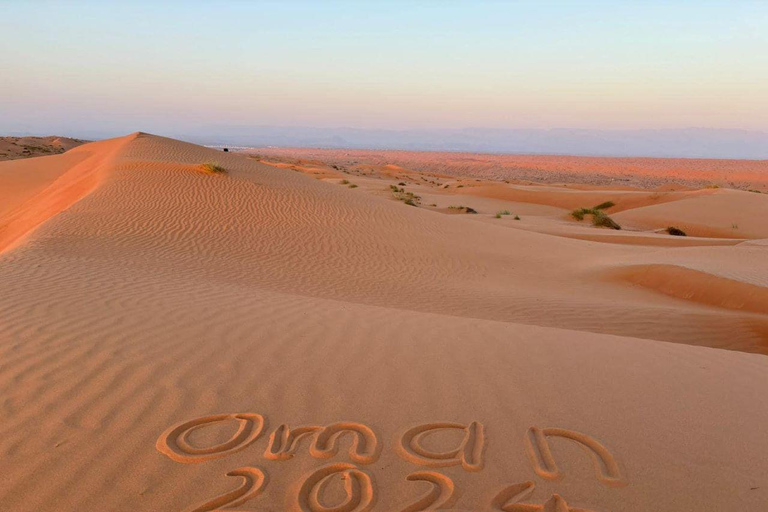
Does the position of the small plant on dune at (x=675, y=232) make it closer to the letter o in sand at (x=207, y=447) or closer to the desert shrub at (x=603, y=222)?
the desert shrub at (x=603, y=222)

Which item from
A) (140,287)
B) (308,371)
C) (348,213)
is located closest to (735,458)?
(308,371)

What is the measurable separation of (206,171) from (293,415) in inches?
579

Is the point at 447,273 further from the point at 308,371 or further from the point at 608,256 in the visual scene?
the point at 308,371

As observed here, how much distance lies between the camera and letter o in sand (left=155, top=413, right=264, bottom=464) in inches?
107

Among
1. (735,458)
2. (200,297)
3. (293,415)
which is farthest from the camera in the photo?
(200,297)

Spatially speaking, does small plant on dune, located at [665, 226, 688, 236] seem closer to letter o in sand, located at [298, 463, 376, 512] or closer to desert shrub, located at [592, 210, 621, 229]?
desert shrub, located at [592, 210, 621, 229]

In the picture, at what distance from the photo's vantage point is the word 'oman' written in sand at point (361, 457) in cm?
244

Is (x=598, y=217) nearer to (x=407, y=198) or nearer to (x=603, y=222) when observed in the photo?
(x=603, y=222)

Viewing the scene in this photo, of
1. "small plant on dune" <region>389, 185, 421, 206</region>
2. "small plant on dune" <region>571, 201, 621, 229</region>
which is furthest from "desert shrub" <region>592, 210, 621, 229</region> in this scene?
"small plant on dune" <region>389, 185, 421, 206</region>

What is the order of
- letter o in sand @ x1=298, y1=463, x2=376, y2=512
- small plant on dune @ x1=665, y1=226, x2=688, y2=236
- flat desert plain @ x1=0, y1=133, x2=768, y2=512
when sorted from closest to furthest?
letter o in sand @ x1=298, y1=463, x2=376, y2=512 → flat desert plain @ x1=0, y1=133, x2=768, y2=512 → small plant on dune @ x1=665, y1=226, x2=688, y2=236

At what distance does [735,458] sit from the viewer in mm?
2879

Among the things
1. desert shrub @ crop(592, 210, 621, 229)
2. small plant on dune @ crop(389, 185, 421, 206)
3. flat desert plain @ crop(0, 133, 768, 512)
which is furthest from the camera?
small plant on dune @ crop(389, 185, 421, 206)

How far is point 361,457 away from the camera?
9.03 feet

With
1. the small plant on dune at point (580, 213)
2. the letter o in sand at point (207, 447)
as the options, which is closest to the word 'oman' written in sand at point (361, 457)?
the letter o in sand at point (207, 447)
